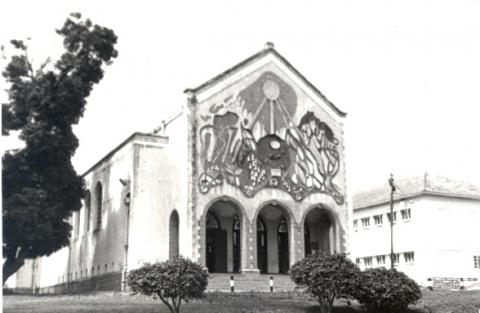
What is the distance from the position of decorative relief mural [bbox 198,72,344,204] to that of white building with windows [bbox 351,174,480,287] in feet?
40.3

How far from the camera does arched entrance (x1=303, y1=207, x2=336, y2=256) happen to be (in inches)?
1551

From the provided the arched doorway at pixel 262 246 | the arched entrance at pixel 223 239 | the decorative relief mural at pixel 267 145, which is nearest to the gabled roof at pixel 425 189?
the decorative relief mural at pixel 267 145

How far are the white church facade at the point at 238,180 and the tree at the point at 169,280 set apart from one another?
33.5ft

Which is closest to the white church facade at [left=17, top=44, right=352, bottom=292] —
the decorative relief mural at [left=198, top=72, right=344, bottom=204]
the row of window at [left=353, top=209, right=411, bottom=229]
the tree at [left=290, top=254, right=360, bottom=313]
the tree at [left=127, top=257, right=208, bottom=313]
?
the decorative relief mural at [left=198, top=72, right=344, bottom=204]

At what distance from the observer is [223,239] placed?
37219 mm

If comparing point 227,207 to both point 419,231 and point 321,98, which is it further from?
point 419,231

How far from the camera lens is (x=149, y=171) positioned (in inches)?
1464

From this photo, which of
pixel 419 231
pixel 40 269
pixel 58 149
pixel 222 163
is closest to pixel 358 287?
pixel 222 163

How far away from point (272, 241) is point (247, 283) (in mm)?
5870

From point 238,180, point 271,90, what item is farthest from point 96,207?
point 271,90

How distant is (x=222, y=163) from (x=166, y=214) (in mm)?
4645

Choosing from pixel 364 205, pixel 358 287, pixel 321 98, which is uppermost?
pixel 321 98

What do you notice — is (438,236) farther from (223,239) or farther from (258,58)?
(258,58)

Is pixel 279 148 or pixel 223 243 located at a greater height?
pixel 279 148
